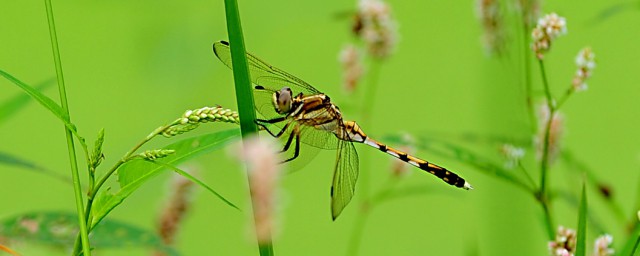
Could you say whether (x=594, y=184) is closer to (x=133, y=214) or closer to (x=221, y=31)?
(x=221, y=31)

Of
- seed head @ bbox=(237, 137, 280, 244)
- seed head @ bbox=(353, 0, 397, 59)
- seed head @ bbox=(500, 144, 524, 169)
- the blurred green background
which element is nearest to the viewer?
seed head @ bbox=(237, 137, 280, 244)

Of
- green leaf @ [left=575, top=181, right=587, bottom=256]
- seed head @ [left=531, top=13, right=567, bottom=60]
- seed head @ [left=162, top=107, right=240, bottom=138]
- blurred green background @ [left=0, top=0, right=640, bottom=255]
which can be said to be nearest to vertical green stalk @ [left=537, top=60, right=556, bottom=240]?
seed head @ [left=531, top=13, right=567, bottom=60]

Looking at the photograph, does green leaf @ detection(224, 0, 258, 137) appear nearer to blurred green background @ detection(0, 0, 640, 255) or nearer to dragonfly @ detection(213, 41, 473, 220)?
dragonfly @ detection(213, 41, 473, 220)

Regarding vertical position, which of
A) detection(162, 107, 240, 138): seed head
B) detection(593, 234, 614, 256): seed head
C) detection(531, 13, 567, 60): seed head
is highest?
detection(531, 13, 567, 60): seed head

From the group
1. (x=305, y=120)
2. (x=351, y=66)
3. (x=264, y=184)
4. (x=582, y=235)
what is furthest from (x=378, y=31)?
(x=264, y=184)

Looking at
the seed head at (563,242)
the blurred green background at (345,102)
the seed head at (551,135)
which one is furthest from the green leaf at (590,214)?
the blurred green background at (345,102)

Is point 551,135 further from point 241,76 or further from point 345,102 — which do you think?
point 345,102

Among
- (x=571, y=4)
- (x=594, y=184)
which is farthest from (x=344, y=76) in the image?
(x=571, y=4)
